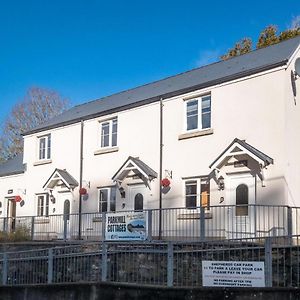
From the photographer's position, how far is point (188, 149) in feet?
69.9

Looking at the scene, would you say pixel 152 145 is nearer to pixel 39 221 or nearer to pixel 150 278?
pixel 39 221

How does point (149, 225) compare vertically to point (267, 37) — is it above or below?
below

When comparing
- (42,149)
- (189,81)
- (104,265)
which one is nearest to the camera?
(104,265)

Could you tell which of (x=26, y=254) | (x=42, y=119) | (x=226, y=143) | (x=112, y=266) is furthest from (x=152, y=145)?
(x=42, y=119)

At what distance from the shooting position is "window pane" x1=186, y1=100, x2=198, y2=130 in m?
21.4

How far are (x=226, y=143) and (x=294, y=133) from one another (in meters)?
2.45

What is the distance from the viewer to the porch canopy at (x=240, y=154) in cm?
1825

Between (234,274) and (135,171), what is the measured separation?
1254cm

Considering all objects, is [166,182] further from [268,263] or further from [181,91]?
[268,263]

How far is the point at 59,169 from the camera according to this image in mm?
27156

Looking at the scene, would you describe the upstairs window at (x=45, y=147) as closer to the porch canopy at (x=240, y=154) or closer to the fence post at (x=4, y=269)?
the porch canopy at (x=240, y=154)

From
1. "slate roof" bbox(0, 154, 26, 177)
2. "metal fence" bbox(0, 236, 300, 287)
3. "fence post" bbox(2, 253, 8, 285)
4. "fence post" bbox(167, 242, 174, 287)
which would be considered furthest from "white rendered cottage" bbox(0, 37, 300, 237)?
"fence post" bbox(2, 253, 8, 285)

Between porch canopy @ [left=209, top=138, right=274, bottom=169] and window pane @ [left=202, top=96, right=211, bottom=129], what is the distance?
1.83m

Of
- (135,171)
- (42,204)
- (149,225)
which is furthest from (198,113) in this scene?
(42,204)
